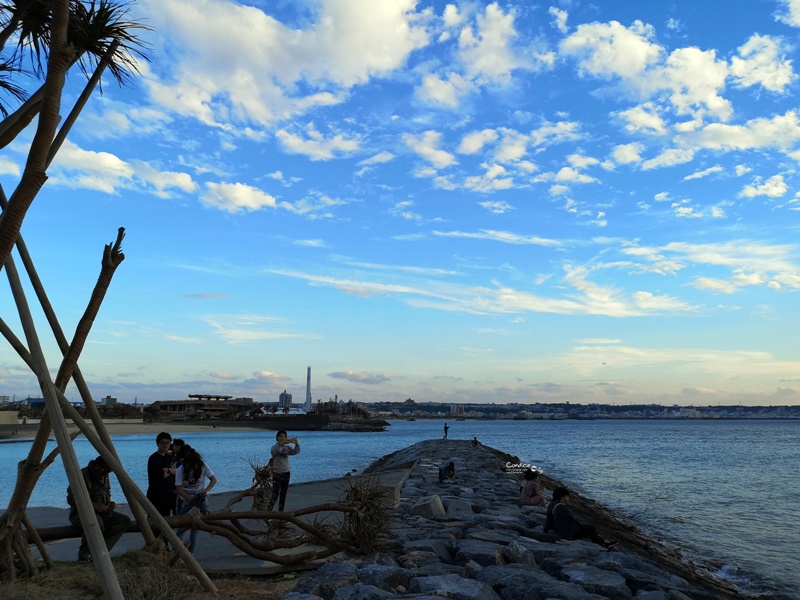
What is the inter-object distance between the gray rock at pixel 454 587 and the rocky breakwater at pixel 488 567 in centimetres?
1

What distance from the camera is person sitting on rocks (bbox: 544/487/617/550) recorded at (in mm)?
10227

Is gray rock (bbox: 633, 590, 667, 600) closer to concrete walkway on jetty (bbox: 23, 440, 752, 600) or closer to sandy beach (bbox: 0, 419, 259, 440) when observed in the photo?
concrete walkway on jetty (bbox: 23, 440, 752, 600)

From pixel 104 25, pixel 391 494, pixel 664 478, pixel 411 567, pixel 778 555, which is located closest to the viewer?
pixel 104 25

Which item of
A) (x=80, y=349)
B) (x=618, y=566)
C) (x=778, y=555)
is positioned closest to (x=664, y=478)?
(x=778, y=555)

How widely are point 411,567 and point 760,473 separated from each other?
36922mm

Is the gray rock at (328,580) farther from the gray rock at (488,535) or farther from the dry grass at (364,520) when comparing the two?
the gray rock at (488,535)

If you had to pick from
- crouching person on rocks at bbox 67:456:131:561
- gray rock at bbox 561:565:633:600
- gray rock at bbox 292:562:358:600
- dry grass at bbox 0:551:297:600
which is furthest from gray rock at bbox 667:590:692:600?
crouching person on rocks at bbox 67:456:131:561

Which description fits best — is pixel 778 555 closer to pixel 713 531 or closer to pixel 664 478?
pixel 713 531

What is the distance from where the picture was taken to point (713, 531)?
1805cm

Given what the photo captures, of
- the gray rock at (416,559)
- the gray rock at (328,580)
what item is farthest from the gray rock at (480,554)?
the gray rock at (328,580)

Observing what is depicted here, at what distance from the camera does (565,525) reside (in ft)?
34.0

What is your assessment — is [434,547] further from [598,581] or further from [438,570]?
[598,581]

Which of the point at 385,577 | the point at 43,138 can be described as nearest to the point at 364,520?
the point at 385,577

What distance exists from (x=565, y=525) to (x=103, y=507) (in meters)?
7.50
